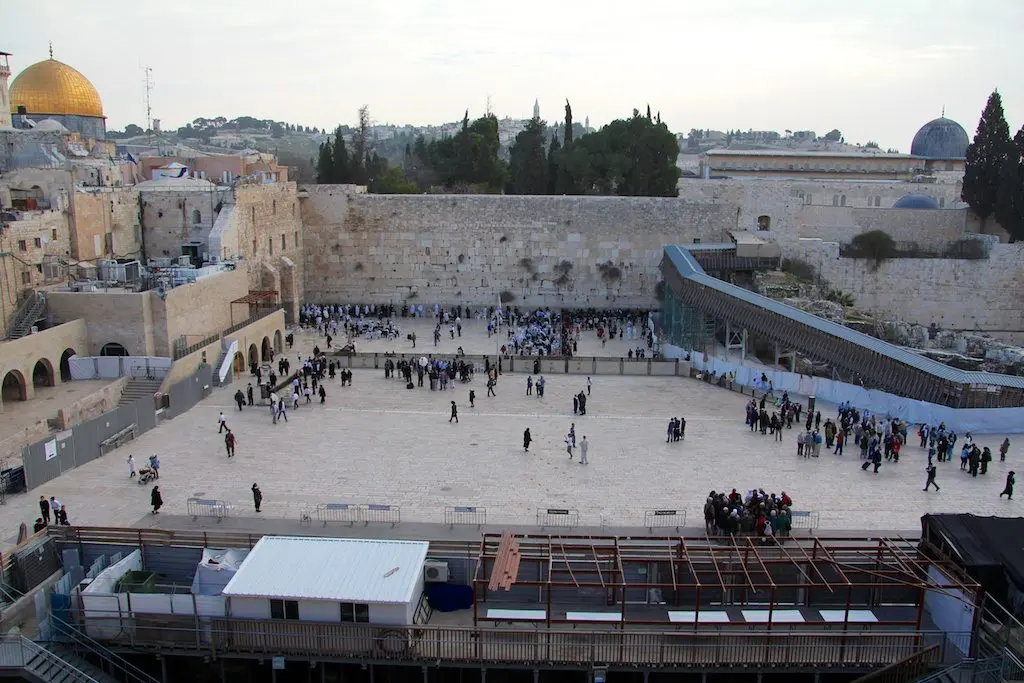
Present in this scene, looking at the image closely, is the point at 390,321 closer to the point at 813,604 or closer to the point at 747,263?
the point at 747,263

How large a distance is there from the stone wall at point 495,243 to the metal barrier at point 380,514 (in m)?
18.5

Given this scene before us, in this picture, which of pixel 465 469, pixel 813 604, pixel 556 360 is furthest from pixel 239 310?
pixel 813 604

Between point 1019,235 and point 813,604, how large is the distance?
2290 cm

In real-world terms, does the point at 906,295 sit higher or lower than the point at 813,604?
higher

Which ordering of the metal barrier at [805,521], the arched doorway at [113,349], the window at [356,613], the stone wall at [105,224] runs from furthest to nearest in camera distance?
the stone wall at [105,224] < the arched doorway at [113,349] < the metal barrier at [805,521] < the window at [356,613]

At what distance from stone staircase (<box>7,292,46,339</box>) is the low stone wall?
2.33 m

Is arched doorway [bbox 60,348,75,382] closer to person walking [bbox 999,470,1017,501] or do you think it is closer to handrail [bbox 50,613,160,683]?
handrail [bbox 50,613,160,683]

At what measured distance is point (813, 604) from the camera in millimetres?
11125

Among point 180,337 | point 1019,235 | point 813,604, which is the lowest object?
point 813,604

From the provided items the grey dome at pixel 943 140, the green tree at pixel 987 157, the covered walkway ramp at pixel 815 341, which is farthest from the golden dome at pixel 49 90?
the grey dome at pixel 943 140

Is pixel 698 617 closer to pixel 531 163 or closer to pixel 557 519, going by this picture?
pixel 557 519

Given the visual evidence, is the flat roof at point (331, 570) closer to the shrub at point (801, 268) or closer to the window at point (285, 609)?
the window at point (285, 609)

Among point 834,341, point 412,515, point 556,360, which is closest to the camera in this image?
point 412,515

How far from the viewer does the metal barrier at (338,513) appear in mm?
12539
